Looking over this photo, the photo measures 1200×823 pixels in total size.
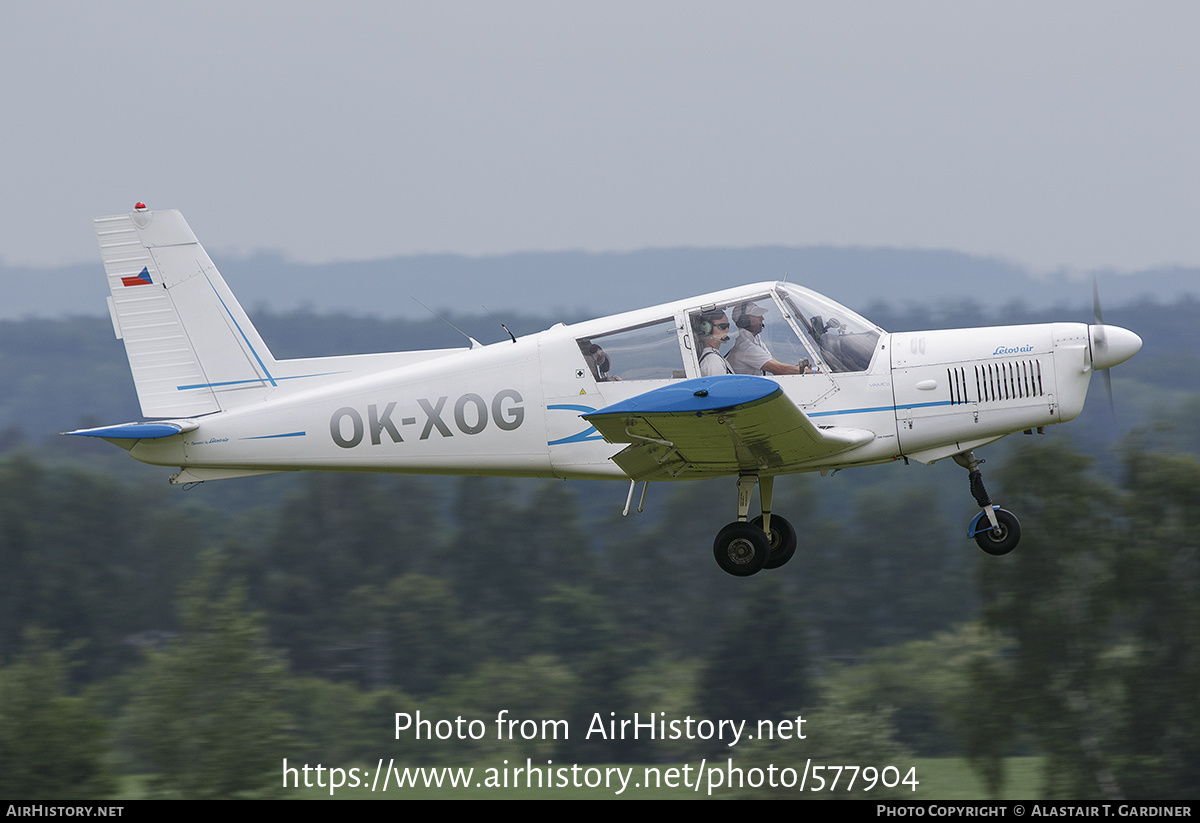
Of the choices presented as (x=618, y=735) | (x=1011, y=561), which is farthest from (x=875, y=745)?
(x=618, y=735)

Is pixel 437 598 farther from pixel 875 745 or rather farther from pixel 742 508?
pixel 742 508

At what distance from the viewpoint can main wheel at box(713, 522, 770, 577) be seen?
1063 cm

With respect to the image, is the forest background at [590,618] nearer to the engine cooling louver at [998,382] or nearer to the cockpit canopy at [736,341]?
the engine cooling louver at [998,382]

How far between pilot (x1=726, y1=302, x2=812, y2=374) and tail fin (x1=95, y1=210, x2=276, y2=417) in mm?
4189

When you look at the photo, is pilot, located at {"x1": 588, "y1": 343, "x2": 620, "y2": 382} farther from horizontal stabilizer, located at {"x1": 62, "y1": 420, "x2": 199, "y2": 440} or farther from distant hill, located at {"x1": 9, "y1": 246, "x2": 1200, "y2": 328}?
distant hill, located at {"x1": 9, "y1": 246, "x2": 1200, "y2": 328}

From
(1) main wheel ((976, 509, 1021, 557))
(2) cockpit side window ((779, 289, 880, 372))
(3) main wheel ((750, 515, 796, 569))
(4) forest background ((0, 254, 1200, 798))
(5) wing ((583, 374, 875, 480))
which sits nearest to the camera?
(5) wing ((583, 374, 875, 480))

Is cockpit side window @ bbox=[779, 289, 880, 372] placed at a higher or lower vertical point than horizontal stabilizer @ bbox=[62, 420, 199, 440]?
higher

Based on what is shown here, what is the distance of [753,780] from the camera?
3212 centimetres

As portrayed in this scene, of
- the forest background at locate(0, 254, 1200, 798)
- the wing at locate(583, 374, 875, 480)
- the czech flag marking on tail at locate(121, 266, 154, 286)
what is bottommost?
the forest background at locate(0, 254, 1200, 798)

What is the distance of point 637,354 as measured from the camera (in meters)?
10.6

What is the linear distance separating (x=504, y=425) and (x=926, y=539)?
52.7 meters

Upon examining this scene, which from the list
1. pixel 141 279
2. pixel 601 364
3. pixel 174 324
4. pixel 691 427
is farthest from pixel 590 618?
pixel 691 427

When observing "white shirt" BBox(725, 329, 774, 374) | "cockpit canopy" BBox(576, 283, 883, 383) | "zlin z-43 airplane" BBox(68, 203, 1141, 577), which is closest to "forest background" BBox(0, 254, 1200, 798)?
"zlin z-43 airplane" BBox(68, 203, 1141, 577)

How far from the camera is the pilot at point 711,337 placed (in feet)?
34.5
